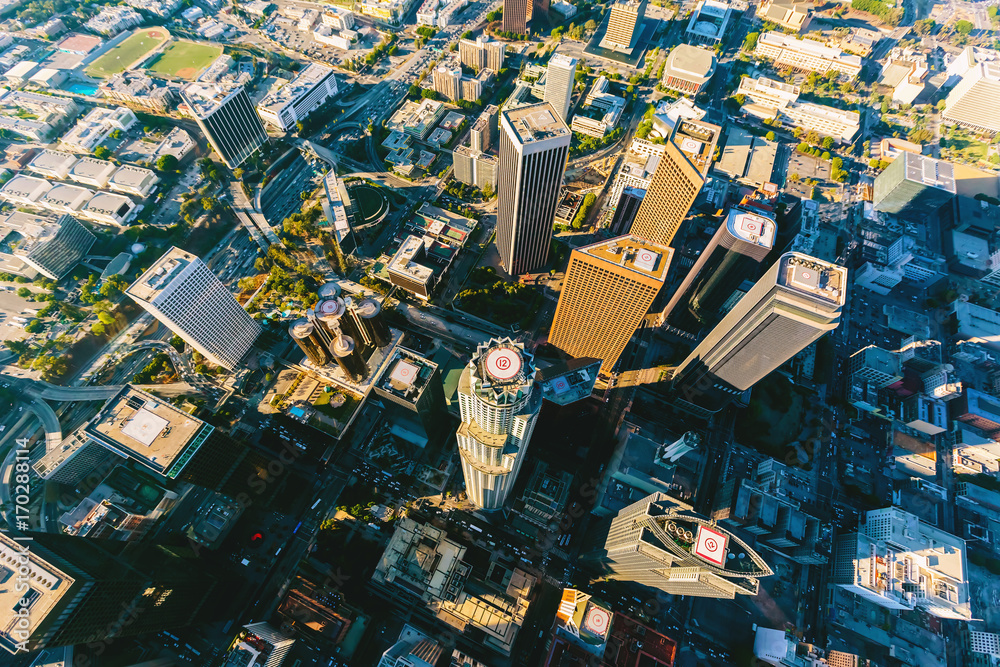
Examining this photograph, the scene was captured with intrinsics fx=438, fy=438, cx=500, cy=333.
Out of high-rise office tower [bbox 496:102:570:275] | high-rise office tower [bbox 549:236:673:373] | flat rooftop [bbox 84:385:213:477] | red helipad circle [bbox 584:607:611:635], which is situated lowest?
flat rooftop [bbox 84:385:213:477]

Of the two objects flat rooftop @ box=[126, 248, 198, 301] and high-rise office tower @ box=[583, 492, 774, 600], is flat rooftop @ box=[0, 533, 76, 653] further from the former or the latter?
high-rise office tower @ box=[583, 492, 774, 600]

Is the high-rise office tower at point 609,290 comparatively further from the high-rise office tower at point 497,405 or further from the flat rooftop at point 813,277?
the high-rise office tower at point 497,405

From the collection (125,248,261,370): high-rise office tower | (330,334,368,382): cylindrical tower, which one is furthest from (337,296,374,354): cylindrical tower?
(125,248,261,370): high-rise office tower

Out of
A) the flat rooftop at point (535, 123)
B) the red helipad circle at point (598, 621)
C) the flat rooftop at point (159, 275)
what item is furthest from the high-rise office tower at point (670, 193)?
the flat rooftop at point (159, 275)

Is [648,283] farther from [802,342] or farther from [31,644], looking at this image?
[31,644]

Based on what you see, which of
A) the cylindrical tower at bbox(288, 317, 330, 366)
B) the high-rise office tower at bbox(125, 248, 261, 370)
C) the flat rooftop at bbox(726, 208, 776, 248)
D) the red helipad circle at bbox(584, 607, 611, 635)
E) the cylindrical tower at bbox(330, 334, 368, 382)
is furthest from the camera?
the cylindrical tower at bbox(288, 317, 330, 366)

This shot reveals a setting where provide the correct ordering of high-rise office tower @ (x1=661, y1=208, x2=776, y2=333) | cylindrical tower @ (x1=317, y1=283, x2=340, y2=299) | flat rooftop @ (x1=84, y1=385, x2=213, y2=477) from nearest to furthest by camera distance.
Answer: flat rooftop @ (x1=84, y1=385, x2=213, y2=477)
high-rise office tower @ (x1=661, y1=208, x2=776, y2=333)
cylindrical tower @ (x1=317, y1=283, x2=340, y2=299)

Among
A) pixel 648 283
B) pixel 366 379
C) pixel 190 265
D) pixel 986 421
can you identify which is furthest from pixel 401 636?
pixel 986 421
